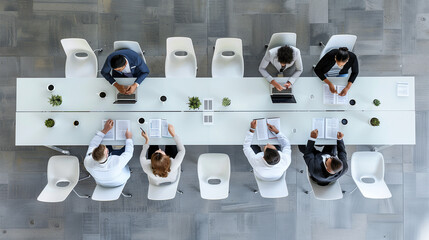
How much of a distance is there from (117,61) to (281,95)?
201 cm

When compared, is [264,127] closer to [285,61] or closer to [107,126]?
[285,61]

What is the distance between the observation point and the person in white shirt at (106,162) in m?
2.88

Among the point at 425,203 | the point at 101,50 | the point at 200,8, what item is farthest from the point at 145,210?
the point at 425,203

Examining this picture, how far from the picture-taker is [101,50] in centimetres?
422

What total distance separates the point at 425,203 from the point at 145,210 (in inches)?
170

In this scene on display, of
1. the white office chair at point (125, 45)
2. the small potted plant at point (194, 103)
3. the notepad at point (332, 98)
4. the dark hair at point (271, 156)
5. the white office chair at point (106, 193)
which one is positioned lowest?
the white office chair at point (106, 193)

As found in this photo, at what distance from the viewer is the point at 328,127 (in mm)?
3381

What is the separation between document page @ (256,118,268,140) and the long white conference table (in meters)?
0.10

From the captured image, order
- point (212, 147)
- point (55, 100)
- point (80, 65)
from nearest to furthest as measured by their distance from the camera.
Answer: point (55, 100), point (80, 65), point (212, 147)

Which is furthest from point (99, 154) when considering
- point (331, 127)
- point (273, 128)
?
point (331, 127)

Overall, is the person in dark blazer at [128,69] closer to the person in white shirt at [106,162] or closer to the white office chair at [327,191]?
the person in white shirt at [106,162]

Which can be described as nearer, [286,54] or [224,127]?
[286,54]

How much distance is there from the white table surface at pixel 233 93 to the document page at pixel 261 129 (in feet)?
0.51

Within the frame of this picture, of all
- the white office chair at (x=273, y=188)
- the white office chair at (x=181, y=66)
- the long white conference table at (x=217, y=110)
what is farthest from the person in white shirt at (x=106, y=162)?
the white office chair at (x=273, y=188)
